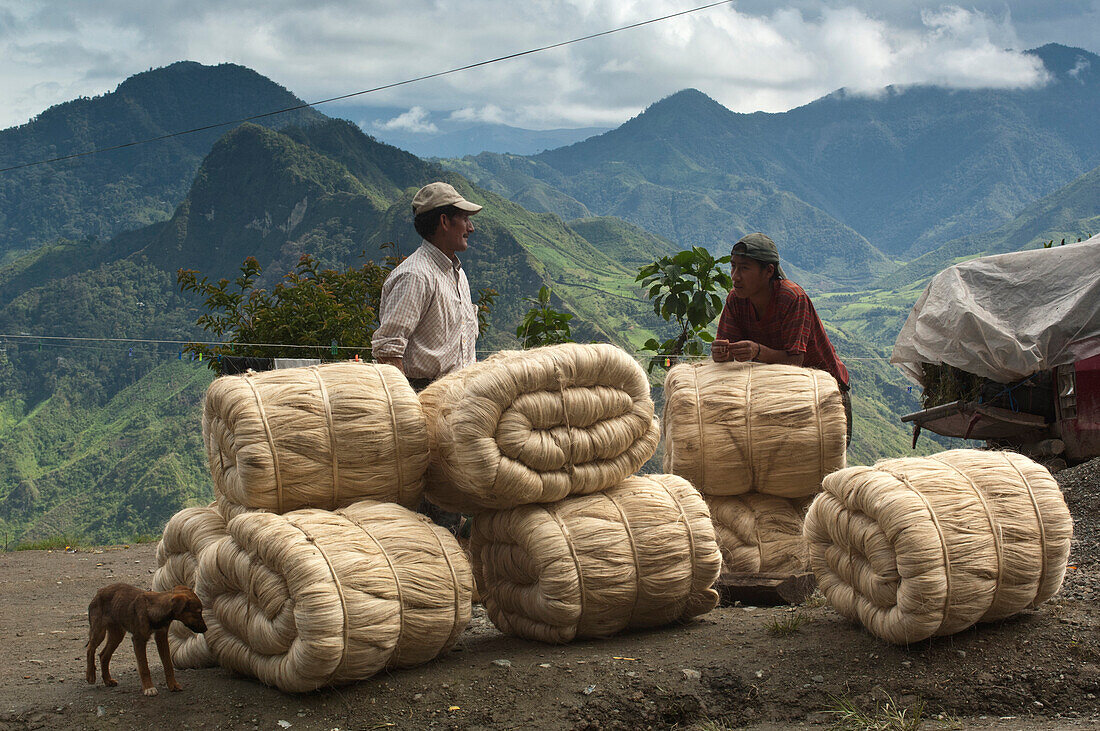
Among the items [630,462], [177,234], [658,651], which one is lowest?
[658,651]

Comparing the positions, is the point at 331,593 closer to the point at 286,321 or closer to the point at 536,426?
the point at 536,426

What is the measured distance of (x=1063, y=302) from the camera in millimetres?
10289

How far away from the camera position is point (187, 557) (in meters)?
4.78

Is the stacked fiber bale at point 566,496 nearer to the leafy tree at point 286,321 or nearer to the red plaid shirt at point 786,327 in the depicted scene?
the red plaid shirt at point 786,327

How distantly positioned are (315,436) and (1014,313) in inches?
353

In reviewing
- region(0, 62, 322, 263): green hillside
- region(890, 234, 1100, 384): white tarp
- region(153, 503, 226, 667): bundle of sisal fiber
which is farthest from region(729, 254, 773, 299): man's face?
region(0, 62, 322, 263): green hillside

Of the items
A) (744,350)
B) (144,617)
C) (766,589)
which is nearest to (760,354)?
(744,350)

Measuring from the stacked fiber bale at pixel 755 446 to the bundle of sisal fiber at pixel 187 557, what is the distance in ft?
8.86

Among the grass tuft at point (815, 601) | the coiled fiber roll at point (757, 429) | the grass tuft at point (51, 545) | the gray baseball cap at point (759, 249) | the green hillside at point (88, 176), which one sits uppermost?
the green hillside at point (88, 176)

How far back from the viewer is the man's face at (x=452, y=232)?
5668 millimetres

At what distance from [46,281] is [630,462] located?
13434cm

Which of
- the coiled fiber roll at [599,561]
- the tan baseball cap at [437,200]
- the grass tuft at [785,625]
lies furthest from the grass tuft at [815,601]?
the tan baseball cap at [437,200]

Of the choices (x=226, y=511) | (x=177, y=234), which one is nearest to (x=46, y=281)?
(x=177, y=234)

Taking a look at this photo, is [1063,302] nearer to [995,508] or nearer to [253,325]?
[995,508]
